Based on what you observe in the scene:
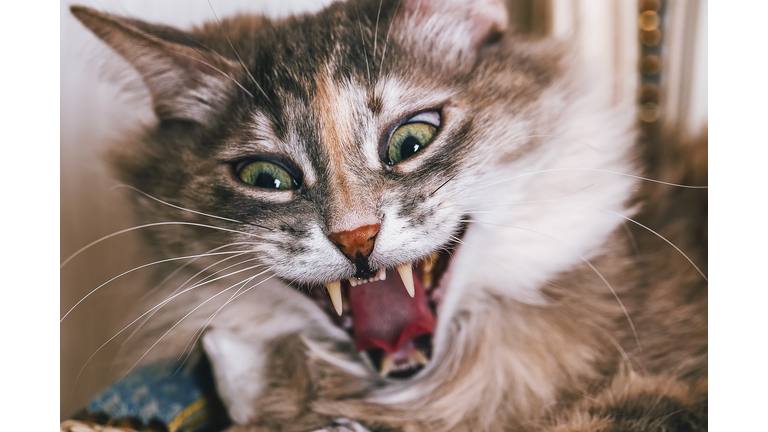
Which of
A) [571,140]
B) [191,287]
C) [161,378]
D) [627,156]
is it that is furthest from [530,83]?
[161,378]

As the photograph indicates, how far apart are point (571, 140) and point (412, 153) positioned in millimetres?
347

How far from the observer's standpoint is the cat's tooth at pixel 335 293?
1.03 meters

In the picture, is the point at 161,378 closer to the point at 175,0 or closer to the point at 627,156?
the point at 175,0

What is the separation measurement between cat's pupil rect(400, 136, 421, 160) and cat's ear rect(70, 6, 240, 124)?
1.10 ft

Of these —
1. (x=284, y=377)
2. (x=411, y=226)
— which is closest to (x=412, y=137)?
(x=411, y=226)

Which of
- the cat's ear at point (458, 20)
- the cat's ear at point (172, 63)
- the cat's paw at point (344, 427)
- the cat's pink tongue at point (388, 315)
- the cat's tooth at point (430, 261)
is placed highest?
the cat's ear at point (458, 20)

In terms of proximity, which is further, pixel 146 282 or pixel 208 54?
pixel 146 282

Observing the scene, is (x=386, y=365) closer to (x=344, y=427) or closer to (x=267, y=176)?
(x=344, y=427)

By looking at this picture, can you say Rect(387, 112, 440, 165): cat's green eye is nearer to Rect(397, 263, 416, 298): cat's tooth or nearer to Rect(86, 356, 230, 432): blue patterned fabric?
Rect(397, 263, 416, 298): cat's tooth

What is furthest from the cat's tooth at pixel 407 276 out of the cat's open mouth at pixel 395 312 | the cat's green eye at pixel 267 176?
the cat's green eye at pixel 267 176

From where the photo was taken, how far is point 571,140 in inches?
43.9

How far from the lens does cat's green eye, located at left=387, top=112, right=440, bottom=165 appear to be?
99 centimetres

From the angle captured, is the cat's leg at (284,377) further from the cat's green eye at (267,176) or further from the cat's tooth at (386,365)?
the cat's green eye at (267,176)
